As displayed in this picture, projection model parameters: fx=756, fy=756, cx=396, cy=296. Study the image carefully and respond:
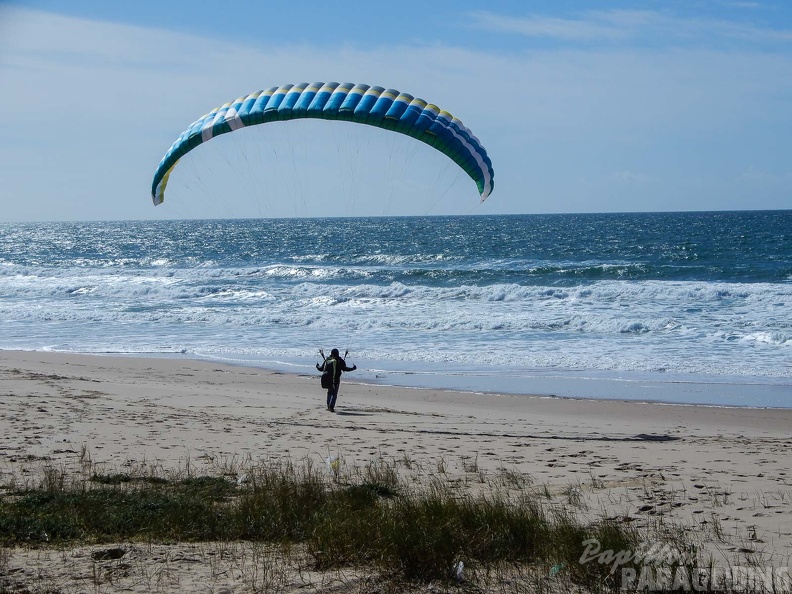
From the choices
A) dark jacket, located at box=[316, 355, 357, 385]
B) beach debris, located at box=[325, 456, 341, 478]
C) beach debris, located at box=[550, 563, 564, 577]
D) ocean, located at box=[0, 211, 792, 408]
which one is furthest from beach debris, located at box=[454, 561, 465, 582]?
ocean, located at box=[0, 211, 792, 408]

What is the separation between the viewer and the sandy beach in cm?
487

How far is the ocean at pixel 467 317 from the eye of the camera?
568 inches

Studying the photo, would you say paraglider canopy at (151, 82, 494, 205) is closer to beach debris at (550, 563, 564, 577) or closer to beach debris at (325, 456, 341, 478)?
beach debris at (325, 456, 341, 478)

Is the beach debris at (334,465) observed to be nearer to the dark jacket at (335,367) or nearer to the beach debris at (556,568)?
the beach debris at (556,568)

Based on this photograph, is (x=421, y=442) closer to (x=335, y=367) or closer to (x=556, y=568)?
(x=335, y=367)

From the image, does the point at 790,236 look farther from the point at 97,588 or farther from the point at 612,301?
the point at 97,588

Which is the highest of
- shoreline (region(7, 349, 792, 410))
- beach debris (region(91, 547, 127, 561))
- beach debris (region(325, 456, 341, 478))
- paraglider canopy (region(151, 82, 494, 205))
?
paraglider canopy (region(151, 82, 494, 205))

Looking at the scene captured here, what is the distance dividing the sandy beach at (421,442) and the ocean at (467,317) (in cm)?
167

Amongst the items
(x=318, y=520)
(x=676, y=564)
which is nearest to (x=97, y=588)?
(x=318, y=520)

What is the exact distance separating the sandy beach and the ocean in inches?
65.8

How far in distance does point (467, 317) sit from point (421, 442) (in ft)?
44.1

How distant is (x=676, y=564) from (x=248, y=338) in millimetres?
16333

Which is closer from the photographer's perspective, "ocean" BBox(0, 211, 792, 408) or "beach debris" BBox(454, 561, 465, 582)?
"beach debris" BBox(454, 561, 465, 582)

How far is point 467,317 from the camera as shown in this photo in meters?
21.6
